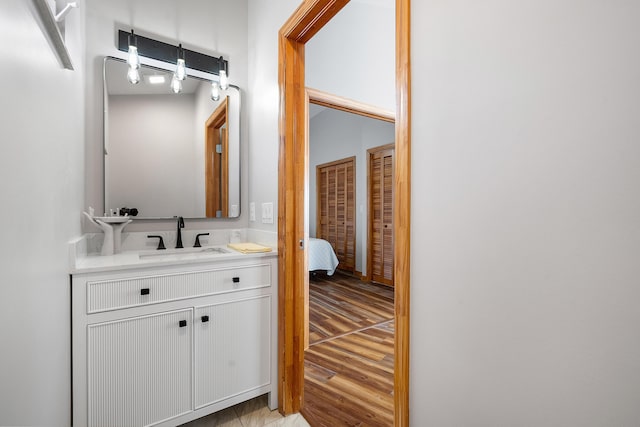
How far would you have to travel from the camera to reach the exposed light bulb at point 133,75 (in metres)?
1.83

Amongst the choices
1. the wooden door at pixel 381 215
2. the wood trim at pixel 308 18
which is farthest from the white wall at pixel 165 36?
the wooden door at pixel 381 215

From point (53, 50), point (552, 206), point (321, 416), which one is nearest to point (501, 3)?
point (552, 206)

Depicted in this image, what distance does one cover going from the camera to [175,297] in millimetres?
1455

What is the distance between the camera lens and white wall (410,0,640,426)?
1.78 ft

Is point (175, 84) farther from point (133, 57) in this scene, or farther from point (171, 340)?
point (171, 340)

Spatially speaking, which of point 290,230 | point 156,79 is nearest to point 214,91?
point 156,79

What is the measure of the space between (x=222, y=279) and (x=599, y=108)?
61.8 inches

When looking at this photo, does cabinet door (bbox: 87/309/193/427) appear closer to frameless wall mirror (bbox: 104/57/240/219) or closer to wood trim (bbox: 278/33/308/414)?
wood trim (bbox: 278/33/308/414)

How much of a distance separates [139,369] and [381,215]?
365cm

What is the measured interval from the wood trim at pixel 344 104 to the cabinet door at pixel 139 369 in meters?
1.82

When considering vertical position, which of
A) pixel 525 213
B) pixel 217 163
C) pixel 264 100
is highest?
pixel 264 100

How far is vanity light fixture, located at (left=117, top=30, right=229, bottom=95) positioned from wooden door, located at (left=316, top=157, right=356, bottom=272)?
3216 millimetres

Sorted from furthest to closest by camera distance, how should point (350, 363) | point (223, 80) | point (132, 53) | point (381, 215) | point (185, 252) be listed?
point (381, 215) < point (350, 363) < point (223, 80) < point (185, 252) < point (132, 53)

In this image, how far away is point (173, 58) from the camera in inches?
78.6
